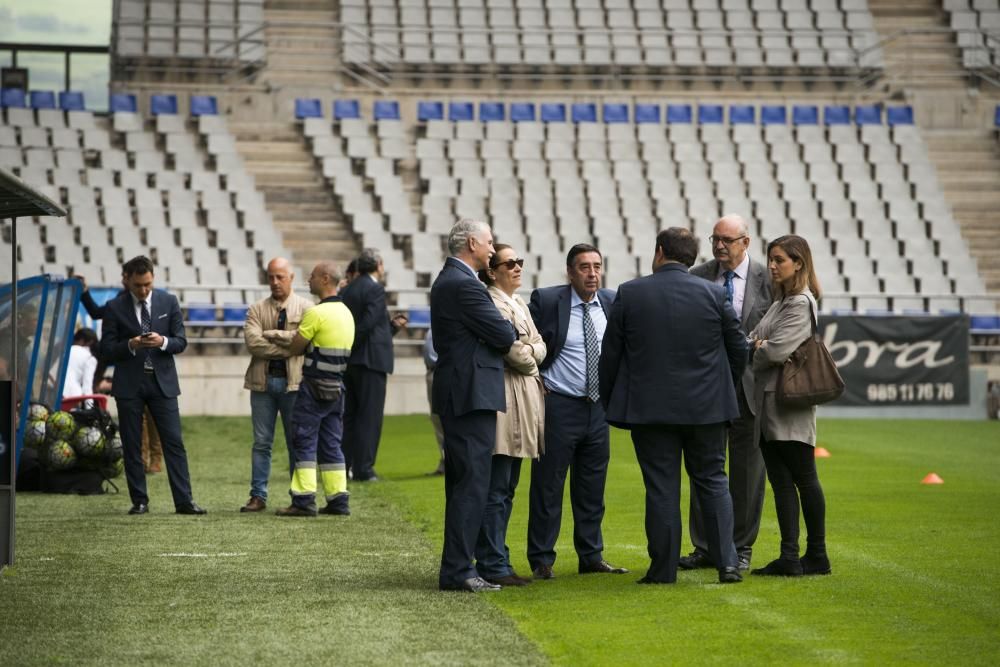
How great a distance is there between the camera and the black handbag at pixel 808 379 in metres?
7.86

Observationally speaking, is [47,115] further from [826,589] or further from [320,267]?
[826,589]

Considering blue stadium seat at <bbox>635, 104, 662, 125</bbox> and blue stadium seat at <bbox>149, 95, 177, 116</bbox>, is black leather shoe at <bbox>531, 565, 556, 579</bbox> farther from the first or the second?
blue stadium seat at <bbox>635, 104, 662, 125</bbox>

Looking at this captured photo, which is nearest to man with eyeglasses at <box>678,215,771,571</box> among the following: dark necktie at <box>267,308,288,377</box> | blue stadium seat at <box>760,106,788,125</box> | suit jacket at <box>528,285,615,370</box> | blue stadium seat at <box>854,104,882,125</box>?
suit jacket at <box>528,285,615,370</box>

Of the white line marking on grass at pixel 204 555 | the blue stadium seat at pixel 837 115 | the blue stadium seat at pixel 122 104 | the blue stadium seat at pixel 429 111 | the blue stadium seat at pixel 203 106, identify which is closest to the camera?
the white line marking on grass at pixel 204 555

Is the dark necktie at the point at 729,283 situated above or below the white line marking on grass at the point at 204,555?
above

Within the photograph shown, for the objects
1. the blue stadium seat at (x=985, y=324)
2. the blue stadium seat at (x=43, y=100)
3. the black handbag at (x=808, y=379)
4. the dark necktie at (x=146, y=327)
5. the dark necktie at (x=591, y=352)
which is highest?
the blue stadium seat at (x=43, y=100)

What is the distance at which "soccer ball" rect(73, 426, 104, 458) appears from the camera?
12633 mm

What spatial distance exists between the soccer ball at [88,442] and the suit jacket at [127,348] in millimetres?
1712

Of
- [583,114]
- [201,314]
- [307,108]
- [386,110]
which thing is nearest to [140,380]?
[201,314]

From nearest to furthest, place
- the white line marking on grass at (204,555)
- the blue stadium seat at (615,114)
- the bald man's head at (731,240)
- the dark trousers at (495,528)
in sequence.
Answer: the dark trousers at (495,528)
the bald man's head at (731,240)
the white line marking on grass at (204,555)
the blue stadium seat at (615,114)

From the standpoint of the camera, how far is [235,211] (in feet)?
91.0

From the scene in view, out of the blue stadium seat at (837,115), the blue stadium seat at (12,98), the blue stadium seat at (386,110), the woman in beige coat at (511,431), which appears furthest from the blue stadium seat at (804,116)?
the woman in beige coat at (511,431)

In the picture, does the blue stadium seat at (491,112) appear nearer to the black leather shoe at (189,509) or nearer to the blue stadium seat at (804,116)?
the blue stadium seat at (804,116)

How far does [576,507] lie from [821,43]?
28.3 meters
